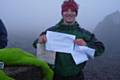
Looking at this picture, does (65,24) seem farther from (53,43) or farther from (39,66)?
(39,66)

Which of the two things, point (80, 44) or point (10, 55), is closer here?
point (10, 55)

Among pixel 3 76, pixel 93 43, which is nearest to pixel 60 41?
pixel 93 43

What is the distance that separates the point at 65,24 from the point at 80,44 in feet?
1.31

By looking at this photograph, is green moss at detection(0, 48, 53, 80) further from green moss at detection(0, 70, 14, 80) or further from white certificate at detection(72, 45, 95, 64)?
white certificate at detection(72, 45, 95, 64)

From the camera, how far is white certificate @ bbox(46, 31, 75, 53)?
4914 mm

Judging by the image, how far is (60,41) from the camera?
195 inches

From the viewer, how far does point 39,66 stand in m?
3.62

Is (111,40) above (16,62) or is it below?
below

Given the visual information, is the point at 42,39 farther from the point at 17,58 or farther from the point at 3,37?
the point at 17,58

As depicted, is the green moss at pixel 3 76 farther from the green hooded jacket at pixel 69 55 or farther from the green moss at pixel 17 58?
the green hooded jacket at pixel 69 55

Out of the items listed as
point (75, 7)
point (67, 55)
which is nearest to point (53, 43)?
point (67, 55)

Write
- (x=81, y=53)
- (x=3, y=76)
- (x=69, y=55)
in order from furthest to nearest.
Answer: (x=69, y=55) < (x=81, y=53) < (x=3, y=76)

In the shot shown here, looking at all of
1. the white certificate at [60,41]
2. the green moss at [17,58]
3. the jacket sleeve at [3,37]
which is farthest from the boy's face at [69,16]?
the green moss at [17,58]

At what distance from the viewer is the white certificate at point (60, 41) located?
16.1 ft
